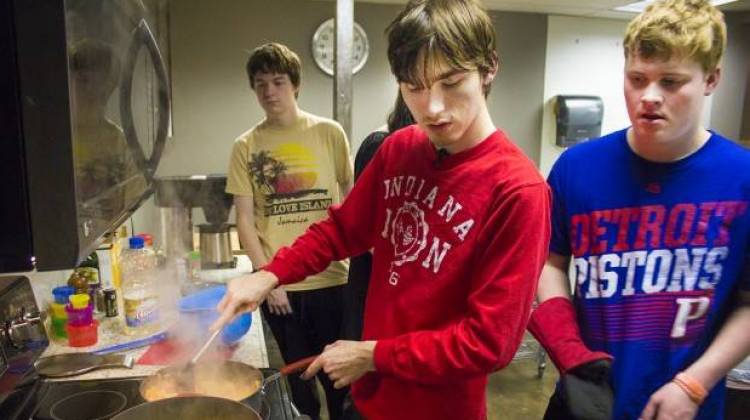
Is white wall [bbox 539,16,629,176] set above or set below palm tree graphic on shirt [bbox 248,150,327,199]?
above

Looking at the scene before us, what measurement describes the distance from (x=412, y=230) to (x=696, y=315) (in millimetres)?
545

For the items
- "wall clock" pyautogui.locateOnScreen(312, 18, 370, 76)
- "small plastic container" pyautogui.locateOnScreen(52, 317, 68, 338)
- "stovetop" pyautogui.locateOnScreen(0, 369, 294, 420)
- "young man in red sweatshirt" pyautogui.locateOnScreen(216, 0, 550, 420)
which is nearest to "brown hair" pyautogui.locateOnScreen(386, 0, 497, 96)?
"young man in red sweatshirt" pyautogui.locateOnScreen(216, 0, 550, 420)

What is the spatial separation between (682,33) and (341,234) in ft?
2.41

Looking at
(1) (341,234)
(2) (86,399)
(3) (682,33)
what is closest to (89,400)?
(2) (86,399)

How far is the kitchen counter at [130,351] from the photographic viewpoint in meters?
1.26

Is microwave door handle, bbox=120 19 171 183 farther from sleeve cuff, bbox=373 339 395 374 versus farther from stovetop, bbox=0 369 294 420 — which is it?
sleeve cuff, bbox=373 339 395 374

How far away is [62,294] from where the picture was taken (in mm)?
1502

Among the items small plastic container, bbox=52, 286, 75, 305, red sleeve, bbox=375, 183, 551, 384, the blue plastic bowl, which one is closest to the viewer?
red sleeve, bbox=375, 183, 551, 384

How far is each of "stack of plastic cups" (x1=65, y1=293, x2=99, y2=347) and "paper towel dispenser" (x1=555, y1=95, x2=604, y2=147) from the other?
161 inches

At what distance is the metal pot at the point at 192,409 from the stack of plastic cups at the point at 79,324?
0.62 m

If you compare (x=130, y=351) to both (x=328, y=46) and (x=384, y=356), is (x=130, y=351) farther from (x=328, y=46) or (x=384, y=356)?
(x=328, y=46)

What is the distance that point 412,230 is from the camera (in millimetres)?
973

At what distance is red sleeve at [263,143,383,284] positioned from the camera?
1.10 meters

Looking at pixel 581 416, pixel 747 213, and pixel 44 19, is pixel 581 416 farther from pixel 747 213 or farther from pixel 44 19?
pixel 44 19
